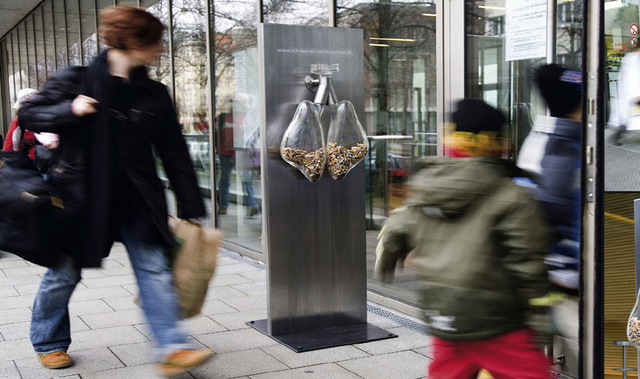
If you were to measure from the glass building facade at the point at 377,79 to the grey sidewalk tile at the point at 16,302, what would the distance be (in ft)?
7.92

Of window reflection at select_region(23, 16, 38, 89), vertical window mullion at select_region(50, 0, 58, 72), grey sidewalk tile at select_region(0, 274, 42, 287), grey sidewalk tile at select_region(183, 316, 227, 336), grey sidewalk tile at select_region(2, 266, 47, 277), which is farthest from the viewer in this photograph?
window reflection at select_region(23, 16, 38, 89)

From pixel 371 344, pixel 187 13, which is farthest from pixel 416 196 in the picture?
pixel 187 13

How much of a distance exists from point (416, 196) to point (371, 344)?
222 centimetres

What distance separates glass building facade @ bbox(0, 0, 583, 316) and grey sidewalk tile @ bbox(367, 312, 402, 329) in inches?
8.2

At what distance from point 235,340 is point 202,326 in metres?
0.45

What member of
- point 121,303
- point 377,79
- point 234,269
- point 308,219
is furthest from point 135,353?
point 234,269

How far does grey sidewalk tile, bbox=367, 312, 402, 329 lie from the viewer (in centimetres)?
494

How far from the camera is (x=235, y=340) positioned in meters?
4.67

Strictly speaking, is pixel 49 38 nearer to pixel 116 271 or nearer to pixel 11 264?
pixel 11 264

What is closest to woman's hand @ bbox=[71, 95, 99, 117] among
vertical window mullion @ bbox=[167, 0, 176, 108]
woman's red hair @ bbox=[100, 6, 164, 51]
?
woman's red hair @ bbox=[100, 6, 164, 51]

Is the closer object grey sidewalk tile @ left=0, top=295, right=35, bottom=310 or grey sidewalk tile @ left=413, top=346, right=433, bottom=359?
grey sidewalk tile @ left=413, top=346, right=433, bottom=359

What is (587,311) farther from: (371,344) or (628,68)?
(371,344)

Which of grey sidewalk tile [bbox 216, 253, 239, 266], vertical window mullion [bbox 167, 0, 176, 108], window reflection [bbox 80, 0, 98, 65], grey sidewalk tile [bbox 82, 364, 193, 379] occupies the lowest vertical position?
grey sidewalk tile [bbox 216, 253, 239, 266]

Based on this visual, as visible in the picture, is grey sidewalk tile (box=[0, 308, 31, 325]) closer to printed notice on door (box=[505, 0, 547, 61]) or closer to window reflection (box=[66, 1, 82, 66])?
printed notice on door (box=[505, 0, 547, 61])
